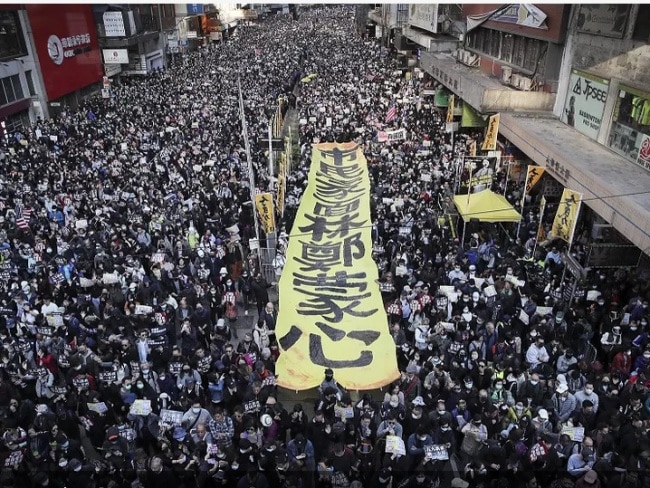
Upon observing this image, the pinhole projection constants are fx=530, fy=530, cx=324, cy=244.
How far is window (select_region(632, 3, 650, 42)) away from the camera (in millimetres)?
12438

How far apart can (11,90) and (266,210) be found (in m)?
20.5

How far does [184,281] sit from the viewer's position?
38.4 feet

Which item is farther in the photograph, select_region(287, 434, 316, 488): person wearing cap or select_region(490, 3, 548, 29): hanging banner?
select_region(490, 3, 548, 29): hanging banner

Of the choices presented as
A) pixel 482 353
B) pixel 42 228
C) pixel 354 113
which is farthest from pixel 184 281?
pixel 354 113

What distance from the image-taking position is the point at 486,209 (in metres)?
13.9

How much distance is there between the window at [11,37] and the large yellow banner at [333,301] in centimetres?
1931

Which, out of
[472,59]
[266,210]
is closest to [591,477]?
[266,210]

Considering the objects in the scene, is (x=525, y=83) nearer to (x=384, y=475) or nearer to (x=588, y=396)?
(x=588, y=396)

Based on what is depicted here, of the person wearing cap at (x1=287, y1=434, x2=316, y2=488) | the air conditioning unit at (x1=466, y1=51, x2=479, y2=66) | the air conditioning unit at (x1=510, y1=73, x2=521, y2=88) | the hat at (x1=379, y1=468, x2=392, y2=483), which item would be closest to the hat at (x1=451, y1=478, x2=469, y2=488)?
the hat at (x1=379, y1=468, x2=392, y2=483)

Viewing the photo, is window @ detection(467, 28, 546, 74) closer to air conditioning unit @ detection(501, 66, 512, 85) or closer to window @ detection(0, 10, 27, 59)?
air conditioning unit @ detection(501, 66, 512, 85)

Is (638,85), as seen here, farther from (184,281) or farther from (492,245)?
(184,281)

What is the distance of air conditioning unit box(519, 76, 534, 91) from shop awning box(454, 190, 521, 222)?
7024 millimetres

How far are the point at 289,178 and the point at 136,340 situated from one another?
33.2 feet

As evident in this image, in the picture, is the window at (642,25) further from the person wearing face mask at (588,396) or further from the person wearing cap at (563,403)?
the person wearing cap at (563,403)
